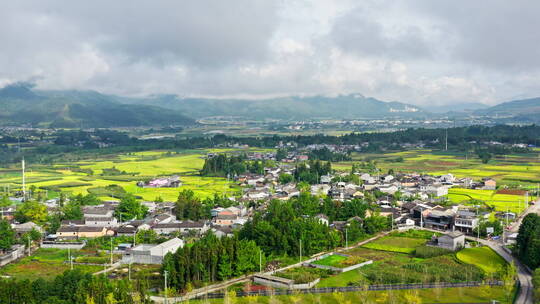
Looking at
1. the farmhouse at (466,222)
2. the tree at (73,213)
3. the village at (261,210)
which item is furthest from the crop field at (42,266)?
the farmhouse at (466,222)

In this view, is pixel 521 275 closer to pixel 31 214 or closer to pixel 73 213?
pixel 73 213

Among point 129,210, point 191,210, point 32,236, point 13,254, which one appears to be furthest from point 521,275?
point 32,236

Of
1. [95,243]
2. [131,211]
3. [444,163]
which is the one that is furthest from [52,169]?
[444,163]

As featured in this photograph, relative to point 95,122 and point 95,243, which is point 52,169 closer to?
point 95,243

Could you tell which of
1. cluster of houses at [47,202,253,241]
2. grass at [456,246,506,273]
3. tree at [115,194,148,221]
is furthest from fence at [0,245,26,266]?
grass at [456,246,506,273]

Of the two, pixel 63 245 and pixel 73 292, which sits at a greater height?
pixel 73 292

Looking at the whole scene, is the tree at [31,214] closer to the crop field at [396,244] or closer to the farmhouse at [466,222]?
the crop field at [396,244]

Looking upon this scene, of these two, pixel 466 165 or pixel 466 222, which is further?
pixel 466 165
